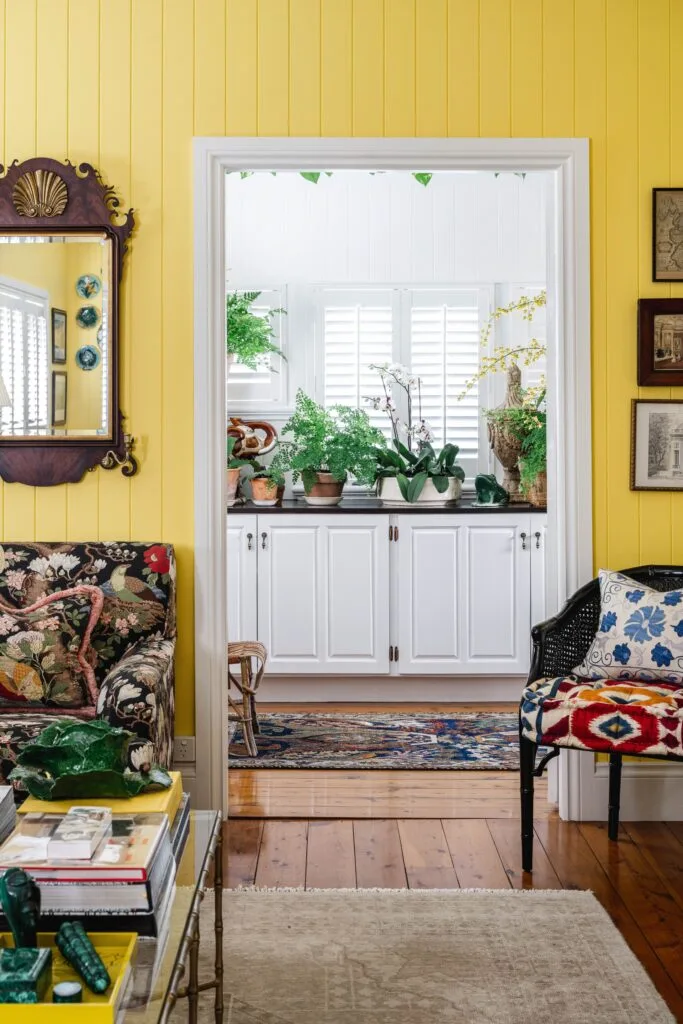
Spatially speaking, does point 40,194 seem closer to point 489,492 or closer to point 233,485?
point 233,485

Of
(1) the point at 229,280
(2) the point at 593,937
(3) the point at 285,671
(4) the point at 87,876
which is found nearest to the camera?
(4) the point at 87,876

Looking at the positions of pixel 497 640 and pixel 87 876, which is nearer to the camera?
pixel 87 876

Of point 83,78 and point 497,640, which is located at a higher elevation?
point 83,78

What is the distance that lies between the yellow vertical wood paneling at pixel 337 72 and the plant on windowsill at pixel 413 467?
2.15 meters

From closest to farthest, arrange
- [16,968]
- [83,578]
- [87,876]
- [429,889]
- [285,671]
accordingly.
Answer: [16,968] < [87,876] < [429,889] < [83,578] < [285,671]

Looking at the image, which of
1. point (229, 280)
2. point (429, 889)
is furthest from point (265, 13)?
point (429, 889)

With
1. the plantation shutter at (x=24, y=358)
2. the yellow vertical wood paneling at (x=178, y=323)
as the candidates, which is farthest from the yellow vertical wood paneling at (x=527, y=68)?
the plantation shutter at (x=24, y=358)

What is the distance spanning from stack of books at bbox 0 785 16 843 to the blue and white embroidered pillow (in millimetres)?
2014

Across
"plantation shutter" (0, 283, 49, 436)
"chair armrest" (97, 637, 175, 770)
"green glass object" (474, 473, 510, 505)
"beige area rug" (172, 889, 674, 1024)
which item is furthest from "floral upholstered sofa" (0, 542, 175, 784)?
"green glass object" (474, 473, 510, 505)

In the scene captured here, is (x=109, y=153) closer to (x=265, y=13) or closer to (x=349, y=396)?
(x=265, y=13)

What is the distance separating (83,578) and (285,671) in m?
2.02

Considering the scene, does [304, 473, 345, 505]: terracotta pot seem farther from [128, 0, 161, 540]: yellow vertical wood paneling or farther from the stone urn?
[128, 0, 161, 540]: yellow vertical wood paneling

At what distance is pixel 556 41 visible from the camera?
12.2 feet

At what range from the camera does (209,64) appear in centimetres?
371
